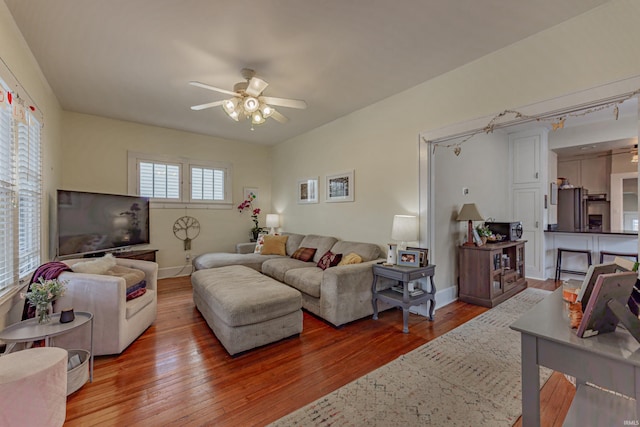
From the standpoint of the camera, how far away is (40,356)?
4.62 feet

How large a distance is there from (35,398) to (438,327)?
10.4ft

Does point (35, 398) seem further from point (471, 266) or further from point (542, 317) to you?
point (471, 266)

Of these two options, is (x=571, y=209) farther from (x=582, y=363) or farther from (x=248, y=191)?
(x=248, y=191)

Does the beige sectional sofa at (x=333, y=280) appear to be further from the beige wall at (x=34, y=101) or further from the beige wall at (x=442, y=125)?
the beige wall at (x=34, y=101)

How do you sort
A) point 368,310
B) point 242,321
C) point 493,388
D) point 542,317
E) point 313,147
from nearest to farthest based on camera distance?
point 542,317
point 493,388
point 242,321
point 368,310
point 313,147

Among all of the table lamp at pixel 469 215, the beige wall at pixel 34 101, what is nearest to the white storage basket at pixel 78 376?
the beige wall at pixel 34 101

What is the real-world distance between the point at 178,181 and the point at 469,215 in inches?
199

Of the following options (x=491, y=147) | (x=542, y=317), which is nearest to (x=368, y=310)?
(x=542, y=317)

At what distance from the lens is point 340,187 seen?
14.6 feet

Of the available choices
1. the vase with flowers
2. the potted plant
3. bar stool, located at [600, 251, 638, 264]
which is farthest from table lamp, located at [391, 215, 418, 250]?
bar stool, located at [600, 251, 638, 264]

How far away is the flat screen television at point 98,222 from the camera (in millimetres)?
3300

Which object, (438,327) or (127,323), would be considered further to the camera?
(438,327)

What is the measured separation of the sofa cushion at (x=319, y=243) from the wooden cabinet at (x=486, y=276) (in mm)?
1937

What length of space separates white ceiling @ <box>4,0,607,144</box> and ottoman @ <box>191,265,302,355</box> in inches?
91.3
